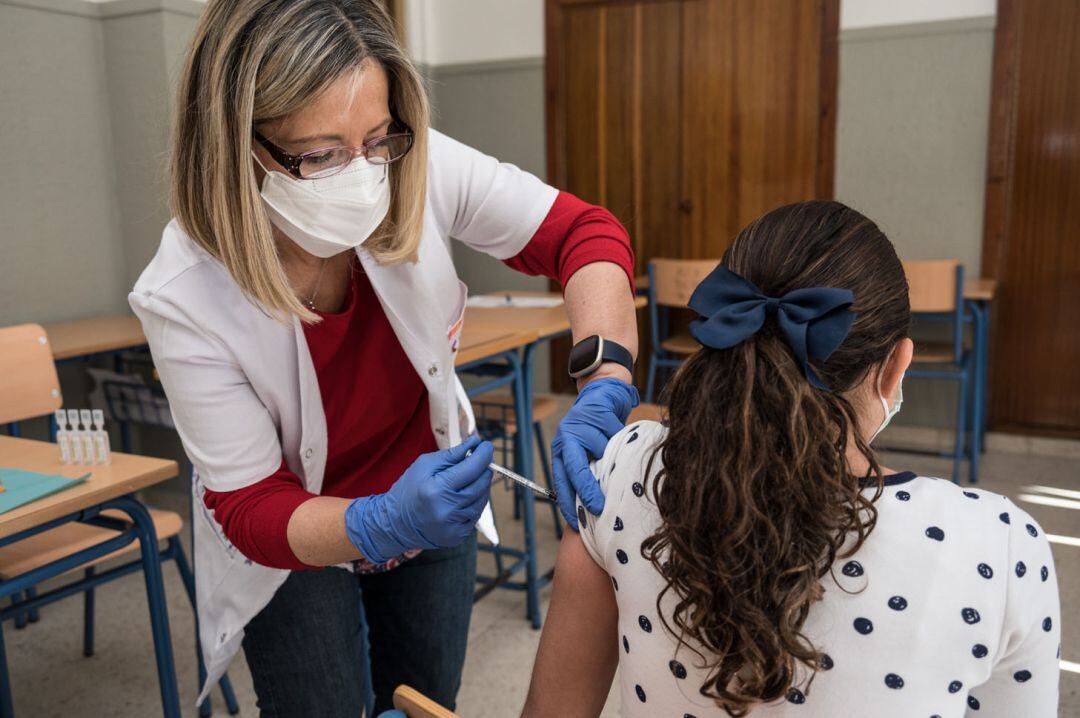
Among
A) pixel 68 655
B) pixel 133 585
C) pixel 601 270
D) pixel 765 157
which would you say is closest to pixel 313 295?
pixel 601 270

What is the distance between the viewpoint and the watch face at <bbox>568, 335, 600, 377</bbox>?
1117mm

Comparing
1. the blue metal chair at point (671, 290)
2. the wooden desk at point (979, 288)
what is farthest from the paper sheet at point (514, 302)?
the wooden desk at point (979, 288)

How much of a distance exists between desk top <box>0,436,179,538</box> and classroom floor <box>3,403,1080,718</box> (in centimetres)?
75

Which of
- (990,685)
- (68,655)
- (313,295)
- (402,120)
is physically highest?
(402,120)

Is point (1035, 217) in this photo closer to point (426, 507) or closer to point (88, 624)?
point (426, 507)

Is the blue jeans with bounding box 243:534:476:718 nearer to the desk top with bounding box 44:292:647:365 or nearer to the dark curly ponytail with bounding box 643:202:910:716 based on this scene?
the dark curly ponytail with bounding box 643:202:910:716

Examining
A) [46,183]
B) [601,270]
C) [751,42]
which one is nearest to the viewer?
[601,270]

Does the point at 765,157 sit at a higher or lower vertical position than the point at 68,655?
higher

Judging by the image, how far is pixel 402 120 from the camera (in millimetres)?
1069

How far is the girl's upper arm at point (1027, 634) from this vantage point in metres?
0.70

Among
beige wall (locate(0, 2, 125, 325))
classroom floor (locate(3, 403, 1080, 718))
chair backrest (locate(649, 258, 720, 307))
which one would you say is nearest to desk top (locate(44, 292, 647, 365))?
beige wall (locate(0, 2, 125, 325))

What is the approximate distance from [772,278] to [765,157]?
3.62m

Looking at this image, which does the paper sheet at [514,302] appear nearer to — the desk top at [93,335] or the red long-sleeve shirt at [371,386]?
the desk top at [93,335]

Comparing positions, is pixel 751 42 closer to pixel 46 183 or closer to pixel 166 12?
pixel 166 12
